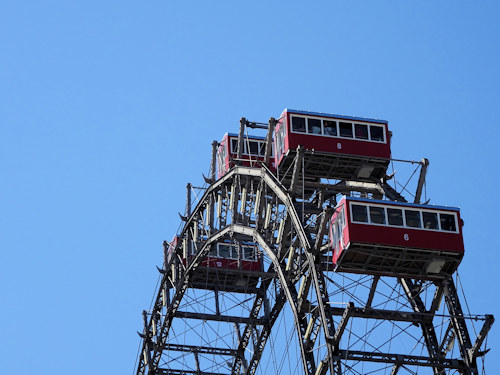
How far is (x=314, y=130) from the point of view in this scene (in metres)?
63.6

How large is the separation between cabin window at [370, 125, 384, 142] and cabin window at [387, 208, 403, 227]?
24.6ft

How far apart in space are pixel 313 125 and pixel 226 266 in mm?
21790

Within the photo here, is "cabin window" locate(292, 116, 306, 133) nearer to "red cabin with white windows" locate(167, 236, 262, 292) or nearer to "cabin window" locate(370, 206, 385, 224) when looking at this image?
"cabin window" locate(370, 206, 385, 224)

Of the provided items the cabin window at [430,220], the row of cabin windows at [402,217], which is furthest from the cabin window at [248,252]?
the cabin window at [430,220]

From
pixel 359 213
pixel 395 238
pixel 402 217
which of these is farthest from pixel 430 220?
pixel 359 213

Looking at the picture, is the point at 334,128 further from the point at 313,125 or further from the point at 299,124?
the point at 299,124

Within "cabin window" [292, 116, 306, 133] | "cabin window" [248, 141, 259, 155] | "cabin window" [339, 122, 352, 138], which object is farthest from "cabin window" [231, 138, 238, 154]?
"cabin window" [339, 122, 352, 138]

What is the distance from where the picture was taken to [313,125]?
209ft

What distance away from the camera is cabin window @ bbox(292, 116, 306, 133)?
208 ft

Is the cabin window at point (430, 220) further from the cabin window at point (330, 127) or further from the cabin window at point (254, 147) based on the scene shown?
the cabin window at point (254, 147)

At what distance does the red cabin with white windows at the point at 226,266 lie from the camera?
82000 millimetres

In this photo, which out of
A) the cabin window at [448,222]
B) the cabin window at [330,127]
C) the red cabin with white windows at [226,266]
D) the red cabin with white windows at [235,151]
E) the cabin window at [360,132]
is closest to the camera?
the cabin window at [448,222]

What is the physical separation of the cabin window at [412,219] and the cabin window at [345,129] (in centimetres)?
766

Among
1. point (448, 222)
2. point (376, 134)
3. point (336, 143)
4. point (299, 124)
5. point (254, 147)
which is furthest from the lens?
point (254, 147)
